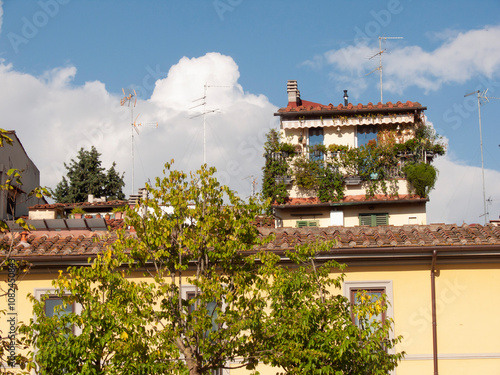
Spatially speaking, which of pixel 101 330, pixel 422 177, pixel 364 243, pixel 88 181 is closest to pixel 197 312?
pixel 101 330

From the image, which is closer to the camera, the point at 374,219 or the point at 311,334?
the point at 311,334

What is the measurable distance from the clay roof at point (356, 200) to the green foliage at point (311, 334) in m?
15.9

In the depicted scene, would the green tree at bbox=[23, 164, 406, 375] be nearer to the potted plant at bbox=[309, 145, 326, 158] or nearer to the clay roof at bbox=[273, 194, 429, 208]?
the clay roof at bbox=[273, 194, 429, 208]

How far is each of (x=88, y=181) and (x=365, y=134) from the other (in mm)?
26778

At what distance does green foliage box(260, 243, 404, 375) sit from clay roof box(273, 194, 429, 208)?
1587 cm

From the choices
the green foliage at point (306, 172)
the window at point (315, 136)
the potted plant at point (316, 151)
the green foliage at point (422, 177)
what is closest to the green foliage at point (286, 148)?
the green foliage at point (306, 172)

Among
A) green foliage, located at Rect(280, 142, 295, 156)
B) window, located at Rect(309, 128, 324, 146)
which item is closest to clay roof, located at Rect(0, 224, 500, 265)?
green foliage, located at Rect(280, 142, 295, 156)

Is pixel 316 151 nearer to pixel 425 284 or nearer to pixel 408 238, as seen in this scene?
pixel 408 238

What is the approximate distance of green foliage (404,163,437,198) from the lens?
24656 mm

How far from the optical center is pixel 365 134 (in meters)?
26.1

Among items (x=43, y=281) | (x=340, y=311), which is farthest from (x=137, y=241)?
(x=43, y=281)

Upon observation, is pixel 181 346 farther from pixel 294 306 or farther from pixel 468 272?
pixel 468 272

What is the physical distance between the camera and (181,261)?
8.98 m

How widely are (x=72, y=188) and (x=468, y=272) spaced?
39.0 meters
